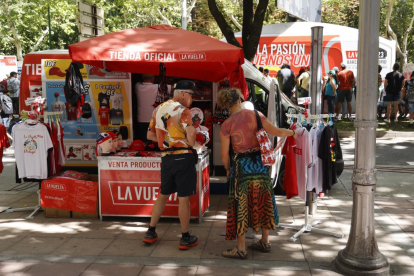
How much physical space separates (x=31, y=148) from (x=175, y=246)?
2.66 m

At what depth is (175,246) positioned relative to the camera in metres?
5.19

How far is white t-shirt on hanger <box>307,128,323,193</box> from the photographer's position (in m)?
5.40

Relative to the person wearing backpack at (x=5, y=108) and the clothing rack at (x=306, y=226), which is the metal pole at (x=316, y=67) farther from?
the person wearing backpack at (x=5, y=108)

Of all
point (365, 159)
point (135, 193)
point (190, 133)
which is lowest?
point (135, 193)

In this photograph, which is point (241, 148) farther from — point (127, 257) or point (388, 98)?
point (388, 98)

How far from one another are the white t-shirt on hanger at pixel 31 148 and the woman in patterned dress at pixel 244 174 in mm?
2980

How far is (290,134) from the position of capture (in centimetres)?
491

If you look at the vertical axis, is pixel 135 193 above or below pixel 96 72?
below

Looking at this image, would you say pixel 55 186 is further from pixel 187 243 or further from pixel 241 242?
pixel 241 242

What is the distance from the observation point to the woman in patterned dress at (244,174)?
4.67 meters

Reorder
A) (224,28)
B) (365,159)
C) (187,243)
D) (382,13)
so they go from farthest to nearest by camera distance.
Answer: (382,13) → (224,28) → (187,243) → (365,159)

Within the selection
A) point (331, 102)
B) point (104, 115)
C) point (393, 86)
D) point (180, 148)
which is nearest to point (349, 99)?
point (331, 102)

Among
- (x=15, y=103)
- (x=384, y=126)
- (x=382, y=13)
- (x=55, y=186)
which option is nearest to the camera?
(x=55, y=186)

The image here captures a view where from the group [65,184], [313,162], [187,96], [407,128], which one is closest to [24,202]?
[65,184]
